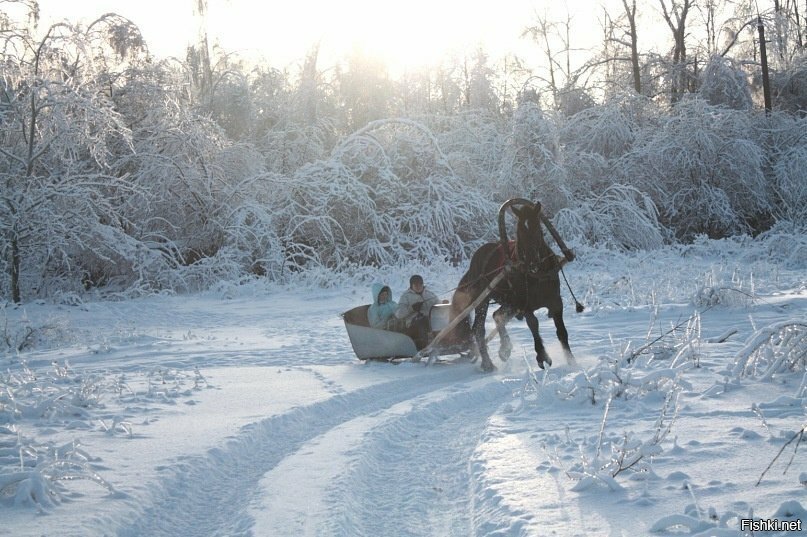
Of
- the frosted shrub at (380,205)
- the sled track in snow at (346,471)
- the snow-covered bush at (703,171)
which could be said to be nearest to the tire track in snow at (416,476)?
the sled track in snow at (346,471)

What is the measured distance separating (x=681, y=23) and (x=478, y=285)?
26221 millimetres

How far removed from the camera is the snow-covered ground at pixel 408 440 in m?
4.14

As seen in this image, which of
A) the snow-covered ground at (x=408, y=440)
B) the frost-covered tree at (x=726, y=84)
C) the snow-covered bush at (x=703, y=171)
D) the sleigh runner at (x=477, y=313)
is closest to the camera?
the snow-covered ground at (x=408, y=440)

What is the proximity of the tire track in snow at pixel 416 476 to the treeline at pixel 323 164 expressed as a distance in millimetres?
13868

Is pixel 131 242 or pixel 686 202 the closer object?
pixel 131 242

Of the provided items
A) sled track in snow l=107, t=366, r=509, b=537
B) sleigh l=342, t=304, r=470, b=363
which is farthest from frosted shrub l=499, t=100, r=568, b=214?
sled track in snow l=107, t=366, r=509, b=537

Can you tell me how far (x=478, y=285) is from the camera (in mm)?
10016

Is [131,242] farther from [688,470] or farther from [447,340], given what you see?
[688,470]

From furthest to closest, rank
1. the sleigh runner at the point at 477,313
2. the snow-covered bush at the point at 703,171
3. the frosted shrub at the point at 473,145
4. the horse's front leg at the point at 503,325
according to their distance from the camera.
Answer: the frosted shrub at the point at 473,145 < the snow-covered bush at the point at 703,171 < the horse's front leg at the point at 503,325 < the sleigh runner at the point at 477,313

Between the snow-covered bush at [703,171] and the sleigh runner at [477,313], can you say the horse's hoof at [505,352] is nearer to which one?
the sleigh runner at [477,313]

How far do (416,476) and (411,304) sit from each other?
531cm

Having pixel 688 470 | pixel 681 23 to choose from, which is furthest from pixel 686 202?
pixel 688 470

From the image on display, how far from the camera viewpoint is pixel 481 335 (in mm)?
9594

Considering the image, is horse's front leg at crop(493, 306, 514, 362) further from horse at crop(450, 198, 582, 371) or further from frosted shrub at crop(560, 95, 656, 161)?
frosted shrub at crop(560, 95, 656, 161)
